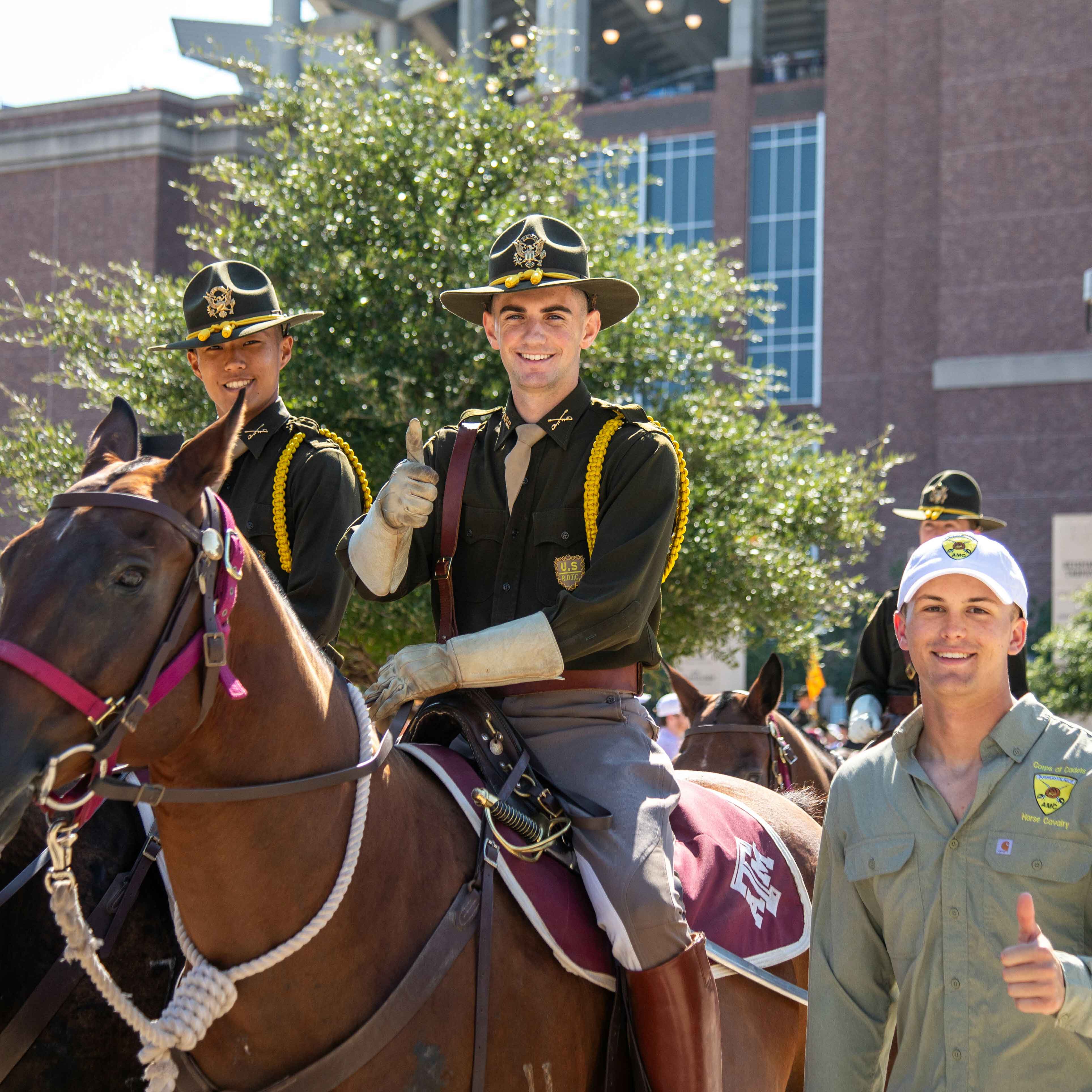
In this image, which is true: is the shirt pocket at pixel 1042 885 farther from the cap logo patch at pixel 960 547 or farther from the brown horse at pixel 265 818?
the brown horse at pixel 265 818

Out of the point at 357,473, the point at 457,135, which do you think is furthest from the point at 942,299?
the point at 357,473

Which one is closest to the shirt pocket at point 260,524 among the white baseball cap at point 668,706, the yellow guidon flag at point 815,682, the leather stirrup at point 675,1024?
the leather stirrup at point 675,1024

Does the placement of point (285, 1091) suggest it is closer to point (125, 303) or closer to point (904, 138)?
point (125, 303)

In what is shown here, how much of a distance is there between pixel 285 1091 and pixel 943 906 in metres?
1.47

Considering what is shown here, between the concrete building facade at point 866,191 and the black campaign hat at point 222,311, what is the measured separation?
37.8 metres

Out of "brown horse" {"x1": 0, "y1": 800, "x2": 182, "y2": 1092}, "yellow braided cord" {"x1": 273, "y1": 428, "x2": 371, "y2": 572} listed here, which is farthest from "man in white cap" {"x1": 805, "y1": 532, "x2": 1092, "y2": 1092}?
"yellow braided cord" {"x1": 273, "y1": 428, "x2": 371, "y2": 572}

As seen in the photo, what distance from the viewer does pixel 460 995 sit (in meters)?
3.08

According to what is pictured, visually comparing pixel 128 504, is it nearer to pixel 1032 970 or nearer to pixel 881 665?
pixel 1032 970

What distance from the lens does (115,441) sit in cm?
306

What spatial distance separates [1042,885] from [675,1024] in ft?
3.65

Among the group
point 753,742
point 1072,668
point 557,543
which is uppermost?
point 557,543

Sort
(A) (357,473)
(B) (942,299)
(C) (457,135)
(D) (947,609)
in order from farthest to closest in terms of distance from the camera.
Result: (B) (942,299)
(C) (457,135)
(A) (357,473)
(D) (947,609)

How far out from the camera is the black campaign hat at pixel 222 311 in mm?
4688

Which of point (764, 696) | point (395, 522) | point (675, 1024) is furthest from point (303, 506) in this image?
point (764, 696)
